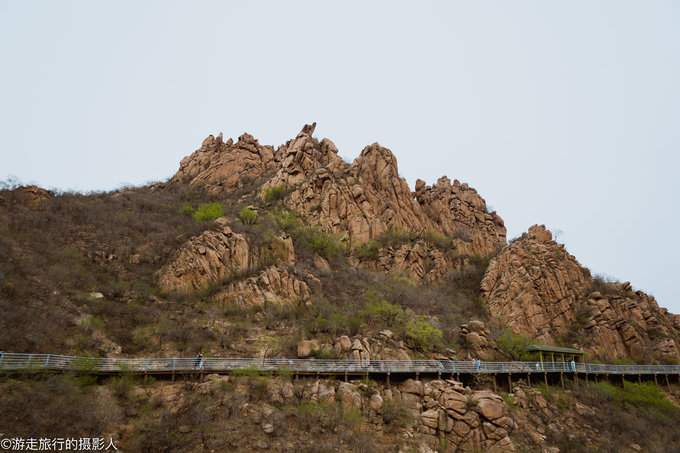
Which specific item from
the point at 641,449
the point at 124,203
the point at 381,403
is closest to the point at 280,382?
the point at 381,403

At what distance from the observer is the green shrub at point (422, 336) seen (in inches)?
1207

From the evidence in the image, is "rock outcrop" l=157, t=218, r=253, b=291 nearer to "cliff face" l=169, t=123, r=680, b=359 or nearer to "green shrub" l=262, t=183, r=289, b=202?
"cliff face" l=169, t=123, r=680, b=359

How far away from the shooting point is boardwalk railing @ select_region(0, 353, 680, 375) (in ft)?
65.0

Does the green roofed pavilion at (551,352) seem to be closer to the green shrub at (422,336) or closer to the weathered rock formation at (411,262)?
the green shrub at (422,336)

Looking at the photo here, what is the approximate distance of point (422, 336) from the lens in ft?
100

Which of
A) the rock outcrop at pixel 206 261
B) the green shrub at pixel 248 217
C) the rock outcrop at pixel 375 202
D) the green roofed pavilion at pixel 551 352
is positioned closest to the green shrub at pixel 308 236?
the rock outcrop at pixel 375 202

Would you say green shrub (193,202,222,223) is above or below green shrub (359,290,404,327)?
above

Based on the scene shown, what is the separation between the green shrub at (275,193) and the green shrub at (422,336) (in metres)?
31.9

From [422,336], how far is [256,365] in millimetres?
13321

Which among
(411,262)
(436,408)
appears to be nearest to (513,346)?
(436,408)

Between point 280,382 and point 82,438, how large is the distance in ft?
33.8

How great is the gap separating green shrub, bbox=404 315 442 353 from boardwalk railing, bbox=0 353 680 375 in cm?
214

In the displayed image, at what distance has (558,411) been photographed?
2825 centimetres

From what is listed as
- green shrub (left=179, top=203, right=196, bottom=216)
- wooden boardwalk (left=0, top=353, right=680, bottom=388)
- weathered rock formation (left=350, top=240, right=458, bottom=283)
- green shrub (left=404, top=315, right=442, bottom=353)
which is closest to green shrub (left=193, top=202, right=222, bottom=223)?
green shrub (left=179, top=203, right=196, bottom=216)
